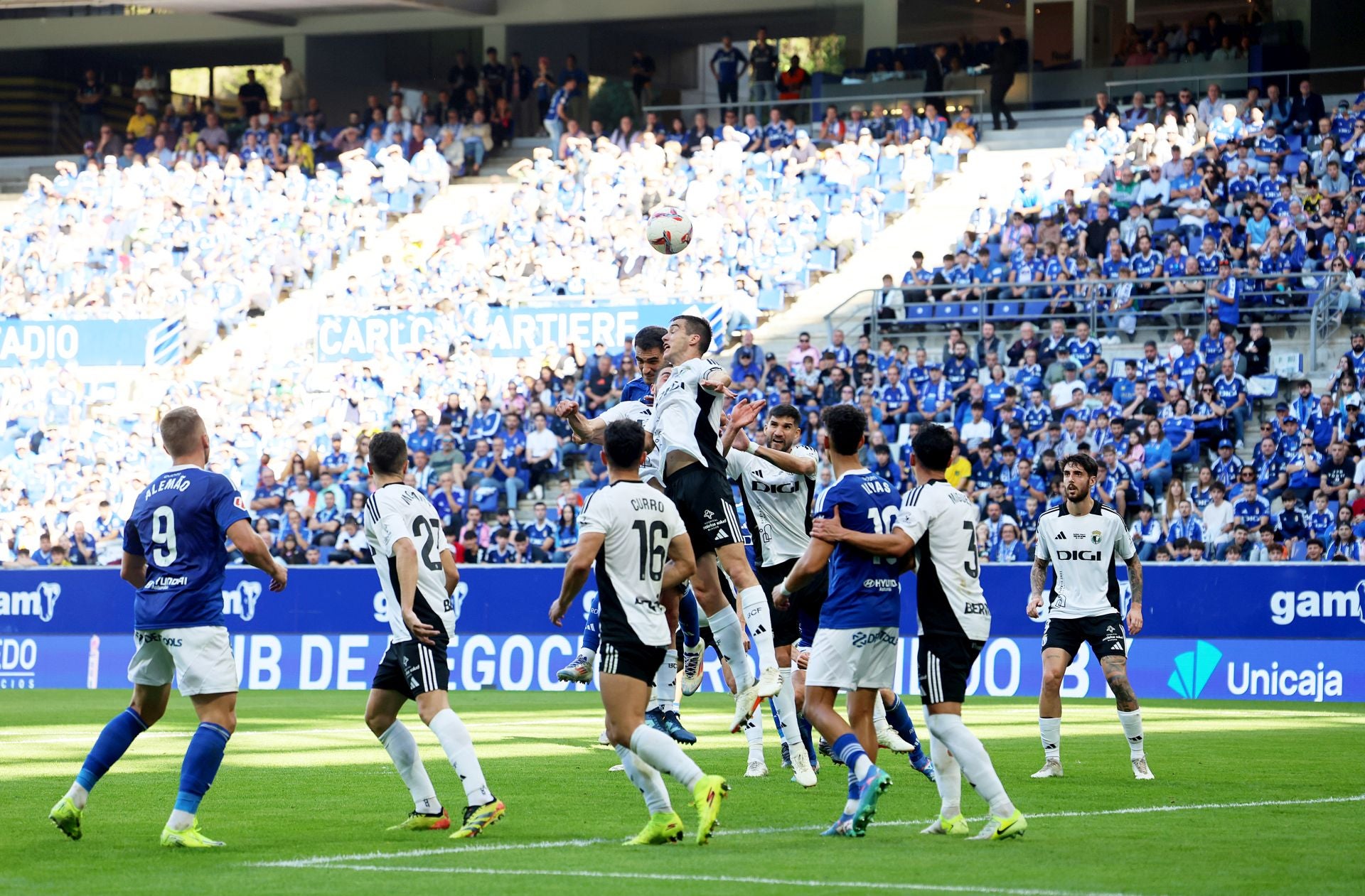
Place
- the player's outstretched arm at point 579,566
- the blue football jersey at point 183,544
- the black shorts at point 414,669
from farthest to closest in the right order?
1. the black shorts at point 414,669
2. the blue football jersey at point 183,544
3. the player's outstretched arm at point 579,566

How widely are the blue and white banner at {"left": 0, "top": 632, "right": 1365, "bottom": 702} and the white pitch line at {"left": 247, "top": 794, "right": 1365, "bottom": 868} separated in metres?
9.86

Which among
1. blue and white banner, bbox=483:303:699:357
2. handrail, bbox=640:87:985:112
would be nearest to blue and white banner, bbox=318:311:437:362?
blue and white banner, bbox=483:303:699:357

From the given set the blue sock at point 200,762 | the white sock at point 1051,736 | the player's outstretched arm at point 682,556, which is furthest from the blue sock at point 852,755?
the white sock at point 1051,736

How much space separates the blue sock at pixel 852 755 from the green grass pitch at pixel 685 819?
35 centimetres

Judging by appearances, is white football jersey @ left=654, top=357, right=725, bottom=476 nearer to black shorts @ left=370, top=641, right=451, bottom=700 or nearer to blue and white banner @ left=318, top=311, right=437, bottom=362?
black shorts @ left=370, top=641, right=451, bottom=700

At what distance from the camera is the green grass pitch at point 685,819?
8.24 metres

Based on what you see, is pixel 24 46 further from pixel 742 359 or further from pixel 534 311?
pixel 742 359

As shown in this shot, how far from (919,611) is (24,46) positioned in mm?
42991

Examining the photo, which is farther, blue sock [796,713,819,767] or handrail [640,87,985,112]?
handrail [640,87,985,112]

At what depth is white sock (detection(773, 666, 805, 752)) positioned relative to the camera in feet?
40.4

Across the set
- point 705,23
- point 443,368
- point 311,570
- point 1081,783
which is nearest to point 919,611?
point 1081,783

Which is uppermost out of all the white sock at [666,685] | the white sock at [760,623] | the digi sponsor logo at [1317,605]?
the white sock at [760,623]

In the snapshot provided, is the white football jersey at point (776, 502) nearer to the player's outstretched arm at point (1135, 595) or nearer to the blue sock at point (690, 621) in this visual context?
Answer: the blue sock at point (690, 621)

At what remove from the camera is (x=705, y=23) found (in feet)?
146
